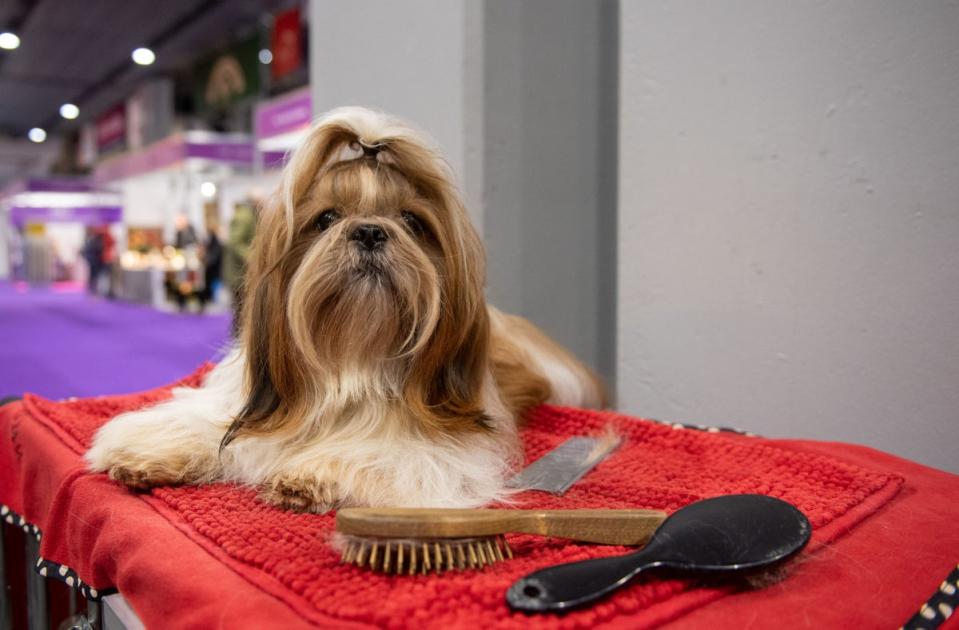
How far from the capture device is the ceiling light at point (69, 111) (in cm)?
1994

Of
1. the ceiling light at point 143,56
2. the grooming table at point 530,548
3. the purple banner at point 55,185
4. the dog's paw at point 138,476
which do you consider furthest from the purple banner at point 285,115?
the purple banner at point 55,185

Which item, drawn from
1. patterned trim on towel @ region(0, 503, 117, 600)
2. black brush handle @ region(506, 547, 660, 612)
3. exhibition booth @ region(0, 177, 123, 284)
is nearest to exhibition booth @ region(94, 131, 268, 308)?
exhibition booth @ region(0, 177, 123, 284)

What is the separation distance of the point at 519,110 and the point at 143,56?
13956 millimetres

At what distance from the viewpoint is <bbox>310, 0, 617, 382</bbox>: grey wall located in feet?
9.98

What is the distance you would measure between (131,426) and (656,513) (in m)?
1.22

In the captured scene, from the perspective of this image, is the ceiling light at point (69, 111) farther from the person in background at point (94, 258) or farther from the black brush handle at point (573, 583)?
the black brush handle at point (573, 583)

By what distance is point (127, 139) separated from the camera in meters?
20.0

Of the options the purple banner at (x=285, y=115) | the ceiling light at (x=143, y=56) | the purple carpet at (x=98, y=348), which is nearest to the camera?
the purple carpet at (x=98, y=348)

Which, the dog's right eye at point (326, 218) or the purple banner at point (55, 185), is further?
the purple banner at point (55, 185)

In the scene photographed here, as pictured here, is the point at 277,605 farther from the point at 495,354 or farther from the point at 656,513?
the point at 495,354

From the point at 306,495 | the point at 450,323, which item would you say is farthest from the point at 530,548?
the point at 450,323

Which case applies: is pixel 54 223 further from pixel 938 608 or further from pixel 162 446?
pixel 938 608

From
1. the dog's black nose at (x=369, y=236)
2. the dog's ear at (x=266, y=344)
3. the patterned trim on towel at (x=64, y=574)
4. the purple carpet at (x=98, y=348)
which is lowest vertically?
the purple carpet at (x=98, y=348)

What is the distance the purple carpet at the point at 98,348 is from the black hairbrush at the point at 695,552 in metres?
1.56
